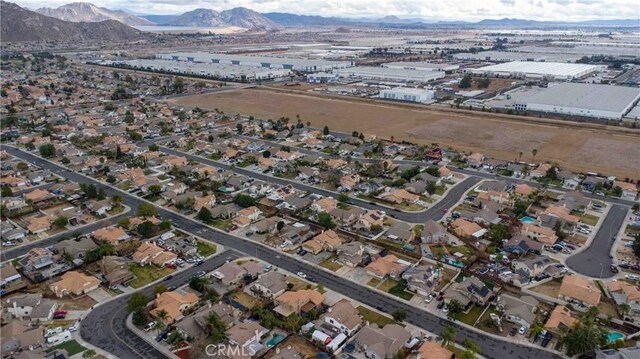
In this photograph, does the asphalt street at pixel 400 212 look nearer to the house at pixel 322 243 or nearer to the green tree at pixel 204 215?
the house at pixel 322 243

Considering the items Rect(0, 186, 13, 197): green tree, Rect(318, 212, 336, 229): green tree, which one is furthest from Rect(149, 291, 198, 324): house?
Rect(0, 186, 13, 197): green tree

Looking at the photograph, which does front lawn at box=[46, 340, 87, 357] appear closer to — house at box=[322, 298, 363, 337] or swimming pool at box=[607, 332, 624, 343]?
house at box=[322, 298, 363, 337]

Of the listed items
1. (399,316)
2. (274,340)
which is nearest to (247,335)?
(274,340)

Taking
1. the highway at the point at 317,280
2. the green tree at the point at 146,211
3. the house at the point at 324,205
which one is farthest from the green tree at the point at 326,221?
the green tree at the point at 146,211

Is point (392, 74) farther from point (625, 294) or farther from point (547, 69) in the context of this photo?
point (625, 294)

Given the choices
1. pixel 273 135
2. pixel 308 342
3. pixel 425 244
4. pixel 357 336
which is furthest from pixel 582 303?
pixel 273 135

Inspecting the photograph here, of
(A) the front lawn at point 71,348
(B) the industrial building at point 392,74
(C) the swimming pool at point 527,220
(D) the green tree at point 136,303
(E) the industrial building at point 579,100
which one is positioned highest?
(B) the industrial building at point 392,74

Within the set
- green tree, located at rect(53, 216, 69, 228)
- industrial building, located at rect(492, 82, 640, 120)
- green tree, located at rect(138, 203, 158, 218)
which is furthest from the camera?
industrial building, located at rect(492, 82, 640, 120)
